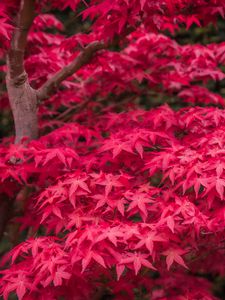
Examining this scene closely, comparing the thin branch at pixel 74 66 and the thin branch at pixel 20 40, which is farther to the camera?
the thin branch at pixel 74 66

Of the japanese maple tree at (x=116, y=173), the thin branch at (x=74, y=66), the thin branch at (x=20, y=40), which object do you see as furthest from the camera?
the thin branch at (x=74, y=66)

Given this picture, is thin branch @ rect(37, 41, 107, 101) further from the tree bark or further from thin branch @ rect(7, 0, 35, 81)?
thin branch @ rect(7, 0, 35, 81)

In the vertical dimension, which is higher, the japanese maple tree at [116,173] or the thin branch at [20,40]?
the thin branch at [20,40]

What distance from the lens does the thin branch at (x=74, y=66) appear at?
2040 mm

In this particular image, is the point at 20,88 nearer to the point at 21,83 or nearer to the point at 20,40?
the point at 21,83

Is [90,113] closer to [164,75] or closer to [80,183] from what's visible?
[164,75]

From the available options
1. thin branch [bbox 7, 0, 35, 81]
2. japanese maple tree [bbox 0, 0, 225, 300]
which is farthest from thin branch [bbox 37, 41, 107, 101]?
thin branch [bbox 7, 0, 35, 81]

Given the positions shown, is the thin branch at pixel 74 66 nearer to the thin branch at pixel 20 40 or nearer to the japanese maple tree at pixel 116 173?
the japanese maple tree at pixel 116 173

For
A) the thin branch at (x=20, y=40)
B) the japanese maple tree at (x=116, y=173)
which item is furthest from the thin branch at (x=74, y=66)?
the thin branch at (x=20, y=40)

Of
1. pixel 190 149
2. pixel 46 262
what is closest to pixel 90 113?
pixel 190 149

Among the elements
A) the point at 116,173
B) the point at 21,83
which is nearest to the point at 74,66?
the point at 21,83

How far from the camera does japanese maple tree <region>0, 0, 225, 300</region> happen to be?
1.49 m

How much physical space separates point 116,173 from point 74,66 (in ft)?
1.88

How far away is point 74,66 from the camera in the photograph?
209cm
